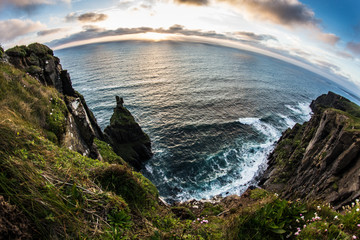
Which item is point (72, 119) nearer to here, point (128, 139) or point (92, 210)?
point (92, 210)

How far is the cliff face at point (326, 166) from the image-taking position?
15510 millimetres

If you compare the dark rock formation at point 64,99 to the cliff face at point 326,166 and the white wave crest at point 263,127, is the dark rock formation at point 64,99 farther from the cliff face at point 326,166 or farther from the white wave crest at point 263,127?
the white wave crest at point 263,127

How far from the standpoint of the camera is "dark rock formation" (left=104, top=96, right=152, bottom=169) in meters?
29.9

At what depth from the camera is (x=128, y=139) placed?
104 feet

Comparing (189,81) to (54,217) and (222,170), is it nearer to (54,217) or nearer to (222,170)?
(222,170)

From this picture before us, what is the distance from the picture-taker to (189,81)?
83.1 meters

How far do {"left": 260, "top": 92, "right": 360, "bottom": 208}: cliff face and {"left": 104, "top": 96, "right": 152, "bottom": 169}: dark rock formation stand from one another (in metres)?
23.3

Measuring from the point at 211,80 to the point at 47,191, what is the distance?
89135mm

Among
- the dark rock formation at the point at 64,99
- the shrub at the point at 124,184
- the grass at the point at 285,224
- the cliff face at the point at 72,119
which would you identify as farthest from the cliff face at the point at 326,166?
the cliff face at the point at 72,119

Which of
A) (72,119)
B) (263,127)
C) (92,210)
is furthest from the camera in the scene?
(263,127)

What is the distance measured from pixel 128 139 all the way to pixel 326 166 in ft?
101

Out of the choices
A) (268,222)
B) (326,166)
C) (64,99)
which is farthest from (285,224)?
(326,166)

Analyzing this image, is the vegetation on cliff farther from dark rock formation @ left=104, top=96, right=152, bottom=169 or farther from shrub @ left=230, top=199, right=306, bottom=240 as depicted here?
dark rock formation @ left=104, top=96, right=152, bottom=169

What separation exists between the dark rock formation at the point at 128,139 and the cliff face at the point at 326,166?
23.3 m
